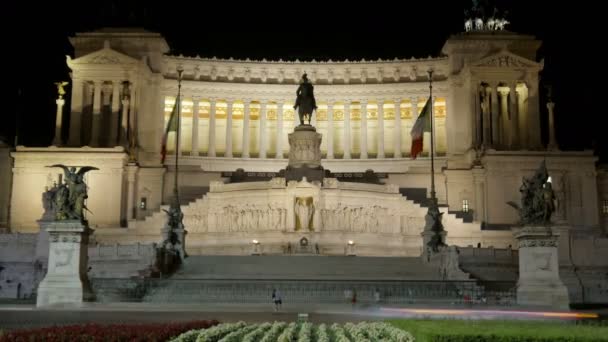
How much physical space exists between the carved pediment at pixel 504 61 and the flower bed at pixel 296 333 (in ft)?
235

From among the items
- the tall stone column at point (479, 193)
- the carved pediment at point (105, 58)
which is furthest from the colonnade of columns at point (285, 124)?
the tall stone column at point (479, 193)

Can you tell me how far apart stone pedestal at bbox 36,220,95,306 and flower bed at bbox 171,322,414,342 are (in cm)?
1543

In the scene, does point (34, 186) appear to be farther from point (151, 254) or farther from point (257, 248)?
point (151, 254)

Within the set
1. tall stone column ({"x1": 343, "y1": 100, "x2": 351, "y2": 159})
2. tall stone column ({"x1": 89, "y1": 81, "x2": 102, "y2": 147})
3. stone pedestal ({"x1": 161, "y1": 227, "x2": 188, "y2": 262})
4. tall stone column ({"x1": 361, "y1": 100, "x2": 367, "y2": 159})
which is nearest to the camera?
stone pedestal ({"x1": 161, "y1": 227, "x2": 188, "y2": 262})

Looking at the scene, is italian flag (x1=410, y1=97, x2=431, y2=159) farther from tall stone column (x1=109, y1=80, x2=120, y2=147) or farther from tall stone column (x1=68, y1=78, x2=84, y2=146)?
tall stone column (x1=68, y1=78, x2=84, y2=146)

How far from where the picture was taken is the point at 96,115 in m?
92.1

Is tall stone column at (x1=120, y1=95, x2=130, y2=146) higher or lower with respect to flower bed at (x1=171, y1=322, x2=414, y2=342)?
higher

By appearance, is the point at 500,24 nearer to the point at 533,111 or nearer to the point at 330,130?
the point at 533,111

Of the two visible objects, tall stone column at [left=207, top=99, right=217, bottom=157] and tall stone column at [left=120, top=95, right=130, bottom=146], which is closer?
tall stone column at [left=120, top=95, right=130, bottom=146]

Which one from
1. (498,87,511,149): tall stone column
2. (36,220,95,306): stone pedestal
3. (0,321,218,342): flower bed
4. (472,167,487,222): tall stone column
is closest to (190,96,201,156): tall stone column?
(472,167,487,222): tall stone column

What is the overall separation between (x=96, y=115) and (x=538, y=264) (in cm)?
6375

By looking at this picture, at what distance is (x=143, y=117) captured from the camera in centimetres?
9481

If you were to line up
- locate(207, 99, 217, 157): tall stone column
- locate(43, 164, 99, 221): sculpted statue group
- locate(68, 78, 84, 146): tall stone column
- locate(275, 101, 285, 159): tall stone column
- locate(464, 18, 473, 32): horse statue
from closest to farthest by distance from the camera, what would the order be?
1. locate(43, 164, 99, 221): sculpted statue group
2. locate(68, 78, 84, 146): tall stone column
3. locate(207, 99, 217, 157): tall stone column
4. locate(275, 101, 285, 159): tall stone column
5. locate(464, 18, 473, 32): horse statue

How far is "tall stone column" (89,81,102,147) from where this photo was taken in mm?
90688
